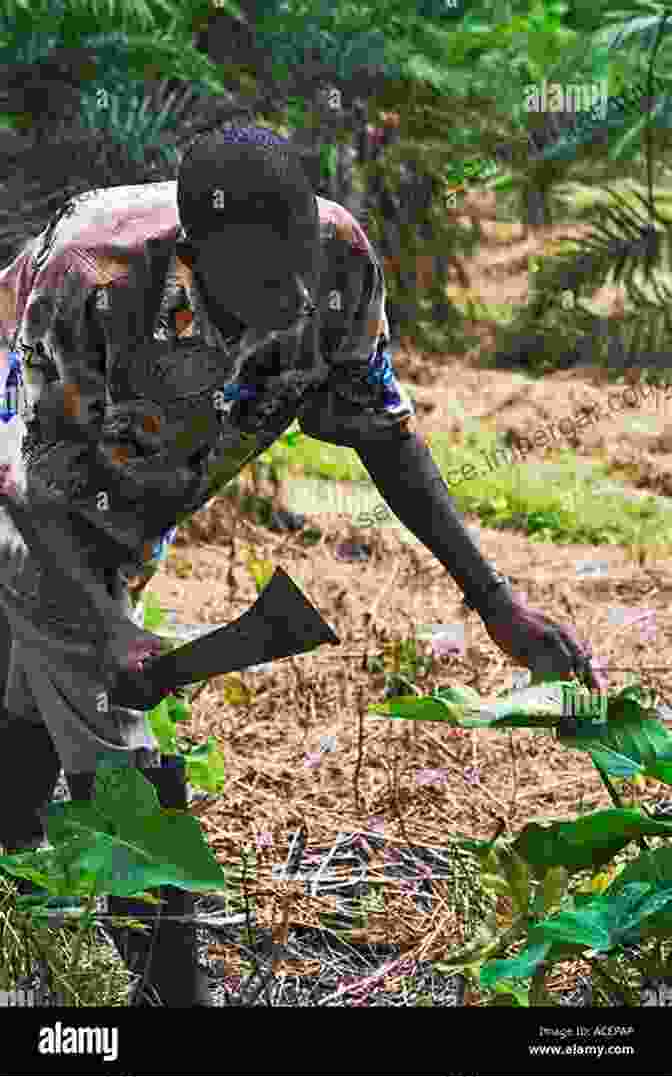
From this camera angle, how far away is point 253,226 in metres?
2.24

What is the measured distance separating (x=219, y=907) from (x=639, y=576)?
2.21 metres

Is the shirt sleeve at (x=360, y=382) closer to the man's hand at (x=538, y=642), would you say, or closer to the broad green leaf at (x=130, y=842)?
the man's hand at (x=538, y=642)

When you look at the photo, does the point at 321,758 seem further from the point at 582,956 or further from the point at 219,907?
the point at 582,956

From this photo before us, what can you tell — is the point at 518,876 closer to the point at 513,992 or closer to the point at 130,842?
the point at 513,992

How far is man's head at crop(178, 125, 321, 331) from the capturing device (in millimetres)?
2244

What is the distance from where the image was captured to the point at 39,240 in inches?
105

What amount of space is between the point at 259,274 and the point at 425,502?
608 millimetres

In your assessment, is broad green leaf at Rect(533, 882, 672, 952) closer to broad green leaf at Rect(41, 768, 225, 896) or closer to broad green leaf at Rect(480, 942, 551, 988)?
broad green leaf at Rect(480, 942, 551, 988)

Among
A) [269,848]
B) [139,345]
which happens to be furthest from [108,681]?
[269,848]

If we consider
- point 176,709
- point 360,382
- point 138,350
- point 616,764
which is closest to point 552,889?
point 616,764

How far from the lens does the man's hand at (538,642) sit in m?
2.66

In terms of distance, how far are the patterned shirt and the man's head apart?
0.19 feet

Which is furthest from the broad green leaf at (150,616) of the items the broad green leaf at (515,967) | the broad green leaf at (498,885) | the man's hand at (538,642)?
the broad green leaf at (515,967)

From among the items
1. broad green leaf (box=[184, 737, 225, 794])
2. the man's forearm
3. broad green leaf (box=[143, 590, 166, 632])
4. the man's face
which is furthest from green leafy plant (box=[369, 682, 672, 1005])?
broad green leaf (box=[143, 590, 166, 632])
